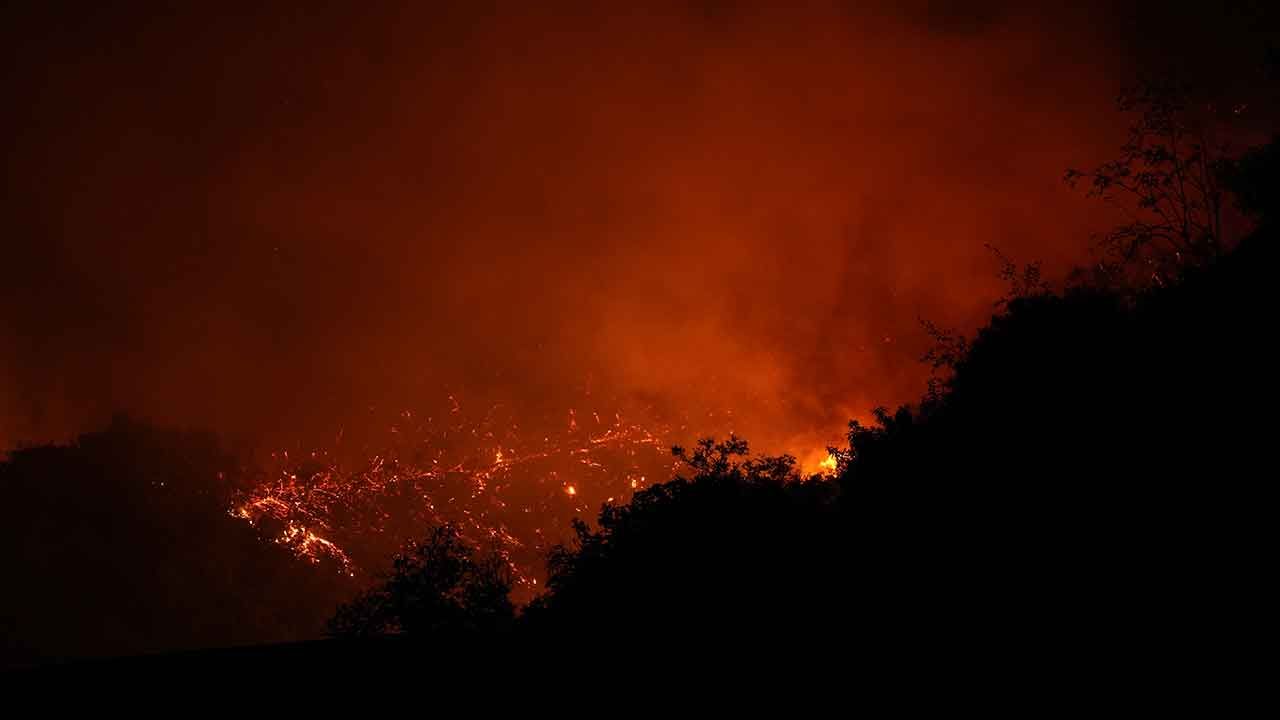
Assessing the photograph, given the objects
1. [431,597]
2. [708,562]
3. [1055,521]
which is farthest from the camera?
[431,597]

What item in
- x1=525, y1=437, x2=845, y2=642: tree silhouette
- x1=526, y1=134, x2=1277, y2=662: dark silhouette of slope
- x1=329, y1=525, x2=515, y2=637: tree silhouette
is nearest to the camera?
x1=526, y1=134, x2=1277, y2=662: dark silhouette of slope

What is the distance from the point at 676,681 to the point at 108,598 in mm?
241012

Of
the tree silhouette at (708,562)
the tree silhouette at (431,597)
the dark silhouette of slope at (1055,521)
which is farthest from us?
the tree silhouette at (431,597)

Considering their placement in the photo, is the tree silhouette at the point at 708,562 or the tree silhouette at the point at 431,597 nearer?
the tree silhouette at the point at 708,562

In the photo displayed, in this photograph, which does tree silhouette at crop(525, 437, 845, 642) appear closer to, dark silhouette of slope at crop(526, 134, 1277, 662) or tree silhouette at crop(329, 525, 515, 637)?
dark silhouette of slope at crop(526, 134, 1277, 662)

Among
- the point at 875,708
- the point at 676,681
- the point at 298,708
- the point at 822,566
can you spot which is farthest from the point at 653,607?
the point at 298,708

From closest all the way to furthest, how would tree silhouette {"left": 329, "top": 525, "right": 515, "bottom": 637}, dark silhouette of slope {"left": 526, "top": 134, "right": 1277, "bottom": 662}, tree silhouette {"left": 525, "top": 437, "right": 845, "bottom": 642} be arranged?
dark silhouette of slope {"left": 526, "top": 134, "right": 1277, "bottom": 662} < tree silhouette {"left": 525, "top": 437, "right": 845, "bottom": 642} < tree silhouette {"left": 329, "top": 525, "right": 515, "bottom": 637}

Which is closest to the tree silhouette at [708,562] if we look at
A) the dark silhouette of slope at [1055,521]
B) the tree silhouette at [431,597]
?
the dark silhouette of slope at [1055,521]

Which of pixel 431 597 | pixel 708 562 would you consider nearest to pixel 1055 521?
pixel 708 562

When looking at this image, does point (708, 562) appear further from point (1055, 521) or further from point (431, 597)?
point (431, 597)

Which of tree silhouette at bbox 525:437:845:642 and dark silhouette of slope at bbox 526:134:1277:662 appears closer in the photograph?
dark silhouette of slope at bbox 526:134:1277:662

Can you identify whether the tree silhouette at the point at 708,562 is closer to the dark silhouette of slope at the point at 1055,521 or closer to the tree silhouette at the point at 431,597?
the dark silhouette of slope at the point at 1055,521

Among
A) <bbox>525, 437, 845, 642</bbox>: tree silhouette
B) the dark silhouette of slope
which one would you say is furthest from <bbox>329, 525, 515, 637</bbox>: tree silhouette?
the dark silhouette of slope

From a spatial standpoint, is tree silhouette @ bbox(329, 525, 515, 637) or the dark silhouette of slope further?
tree silhouette @ bbox(329, 525, 515, 637)
